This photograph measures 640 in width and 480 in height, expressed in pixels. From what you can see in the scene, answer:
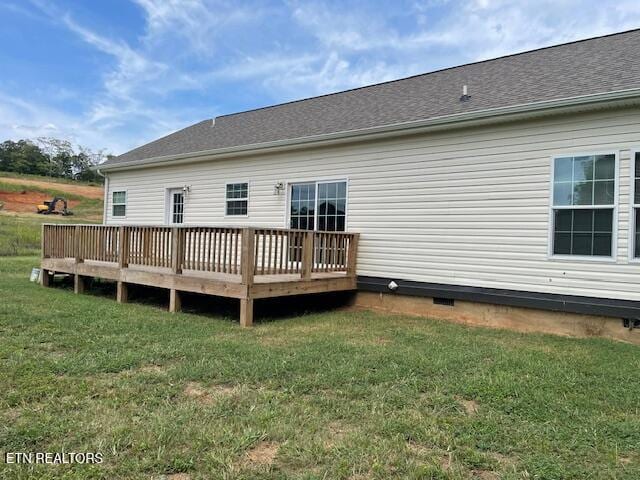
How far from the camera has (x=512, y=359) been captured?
484cm

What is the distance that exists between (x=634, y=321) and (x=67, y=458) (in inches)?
244

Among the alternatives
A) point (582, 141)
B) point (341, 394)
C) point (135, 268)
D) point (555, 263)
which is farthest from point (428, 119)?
point (135, 268)

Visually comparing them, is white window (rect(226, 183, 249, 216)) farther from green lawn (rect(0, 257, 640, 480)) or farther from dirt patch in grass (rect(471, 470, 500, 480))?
dirt patch in grass (rect(471, 470, 500, 480))

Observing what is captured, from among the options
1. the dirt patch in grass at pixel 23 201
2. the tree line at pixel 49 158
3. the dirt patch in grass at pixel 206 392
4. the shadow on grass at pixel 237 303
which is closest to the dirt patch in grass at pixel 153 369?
the dirt patch in grass at pixel 206 392

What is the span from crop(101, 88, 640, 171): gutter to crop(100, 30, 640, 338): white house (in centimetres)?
2

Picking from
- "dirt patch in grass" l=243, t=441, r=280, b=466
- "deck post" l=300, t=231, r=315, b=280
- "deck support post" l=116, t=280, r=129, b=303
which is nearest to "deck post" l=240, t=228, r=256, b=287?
"deck post" l=300, t=231, r=315, b=280

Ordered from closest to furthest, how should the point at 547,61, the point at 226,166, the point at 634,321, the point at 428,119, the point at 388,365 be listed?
the point at 388,365, the point at 634,321, the point at 428,119, the point at 547,61, the point at 226,166

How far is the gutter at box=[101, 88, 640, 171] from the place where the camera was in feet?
19.2

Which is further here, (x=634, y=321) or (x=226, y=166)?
(x=226, y=166)

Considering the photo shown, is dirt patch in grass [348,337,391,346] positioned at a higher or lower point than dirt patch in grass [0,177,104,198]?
lower

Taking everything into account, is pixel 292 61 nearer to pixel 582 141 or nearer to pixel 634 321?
pixel 582 141

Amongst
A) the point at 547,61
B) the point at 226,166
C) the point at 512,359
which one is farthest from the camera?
the point at 226,166

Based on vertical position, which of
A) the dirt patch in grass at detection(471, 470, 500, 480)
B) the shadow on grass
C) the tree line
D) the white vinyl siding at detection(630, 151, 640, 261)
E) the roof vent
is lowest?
the shadow on grass

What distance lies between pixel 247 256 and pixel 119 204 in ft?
27.8
